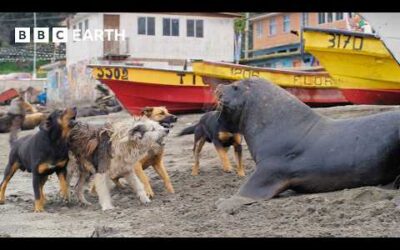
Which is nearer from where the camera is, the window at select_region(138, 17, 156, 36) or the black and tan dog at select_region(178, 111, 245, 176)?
the black and tan dog at select_region(178, 111, 245, 176)

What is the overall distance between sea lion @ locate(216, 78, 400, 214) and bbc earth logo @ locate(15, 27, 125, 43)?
2732 cm

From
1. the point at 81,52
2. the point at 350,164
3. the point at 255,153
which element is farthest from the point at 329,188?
the point at 81,52

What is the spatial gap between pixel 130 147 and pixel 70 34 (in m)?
31.6

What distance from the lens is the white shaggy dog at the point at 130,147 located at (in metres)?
7.96

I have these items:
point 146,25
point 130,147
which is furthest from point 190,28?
point 130,147

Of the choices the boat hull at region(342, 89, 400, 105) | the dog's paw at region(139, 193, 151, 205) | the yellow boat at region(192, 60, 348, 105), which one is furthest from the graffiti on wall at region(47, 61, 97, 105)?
the dog's paw at region(139, 193, 151, 205)

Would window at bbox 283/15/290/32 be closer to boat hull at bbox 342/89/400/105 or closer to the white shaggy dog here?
boat hull at bbox 342/89/400/105

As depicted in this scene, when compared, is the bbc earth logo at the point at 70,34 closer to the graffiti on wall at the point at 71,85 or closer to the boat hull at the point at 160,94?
the graffiti on wall at the point at 71,85

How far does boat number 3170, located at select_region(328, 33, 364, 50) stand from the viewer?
1397 centimetres

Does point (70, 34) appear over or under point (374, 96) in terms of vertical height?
over

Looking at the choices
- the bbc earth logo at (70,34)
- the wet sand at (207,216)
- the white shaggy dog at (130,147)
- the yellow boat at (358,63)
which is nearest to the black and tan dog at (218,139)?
the wet sand at (207,216)

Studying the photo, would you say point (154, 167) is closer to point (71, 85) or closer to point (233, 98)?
point (233, 98)

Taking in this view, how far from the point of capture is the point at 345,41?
46.4 feet
